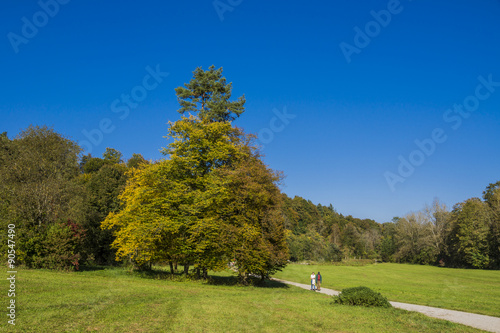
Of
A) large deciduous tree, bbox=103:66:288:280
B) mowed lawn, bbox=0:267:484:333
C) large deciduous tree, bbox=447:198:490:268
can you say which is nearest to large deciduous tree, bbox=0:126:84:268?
large deciduous tree, bbox=103:66:288:280

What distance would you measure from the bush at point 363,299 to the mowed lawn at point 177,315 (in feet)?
2.69

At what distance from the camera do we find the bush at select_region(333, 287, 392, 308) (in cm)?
1452

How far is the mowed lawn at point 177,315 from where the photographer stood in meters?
9.03

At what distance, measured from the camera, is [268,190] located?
82.4 ft

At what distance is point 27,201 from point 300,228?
8588 cm

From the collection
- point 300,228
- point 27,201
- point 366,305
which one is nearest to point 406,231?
point 300,228

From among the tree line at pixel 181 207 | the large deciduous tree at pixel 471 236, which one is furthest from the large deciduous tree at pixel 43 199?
the large deciduous tree at pixel 471 236

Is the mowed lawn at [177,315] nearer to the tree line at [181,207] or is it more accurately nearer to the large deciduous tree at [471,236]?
the tree line at [181,207]

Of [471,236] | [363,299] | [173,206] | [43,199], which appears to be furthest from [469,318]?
[471,236]

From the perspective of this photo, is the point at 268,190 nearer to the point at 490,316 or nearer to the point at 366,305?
Answer: the point at 366,305

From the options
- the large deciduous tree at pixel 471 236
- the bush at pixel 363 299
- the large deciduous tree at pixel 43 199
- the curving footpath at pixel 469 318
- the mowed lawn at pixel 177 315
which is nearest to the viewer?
the mowed lawn at pixel 177 315

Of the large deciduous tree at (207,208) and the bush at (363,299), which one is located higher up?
the large deciduous tree at (207,208)

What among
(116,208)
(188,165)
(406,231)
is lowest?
(406,231)

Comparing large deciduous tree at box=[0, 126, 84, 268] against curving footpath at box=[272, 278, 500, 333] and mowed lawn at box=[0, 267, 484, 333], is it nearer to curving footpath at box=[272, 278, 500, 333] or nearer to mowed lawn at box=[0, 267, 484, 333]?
mowed lawn at box=[0, 267, 484, 333]
